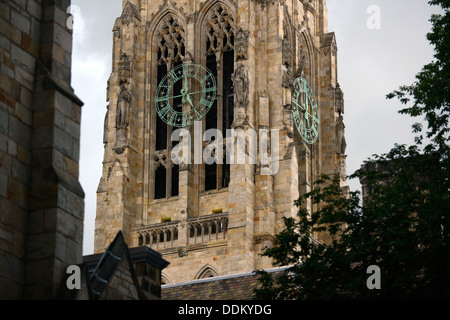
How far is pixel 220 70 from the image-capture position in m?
69.0

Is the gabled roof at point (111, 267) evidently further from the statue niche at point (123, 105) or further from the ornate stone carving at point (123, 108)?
the ornate stone carving at point (123, 108)

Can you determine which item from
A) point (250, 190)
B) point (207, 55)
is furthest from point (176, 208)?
point (207, 55)

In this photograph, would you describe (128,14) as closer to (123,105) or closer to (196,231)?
(123,105)

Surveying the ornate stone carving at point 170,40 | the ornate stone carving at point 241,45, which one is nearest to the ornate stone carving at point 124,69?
the ornate stone carving at point 170,40

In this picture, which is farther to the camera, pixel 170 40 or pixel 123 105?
pixel 170 40

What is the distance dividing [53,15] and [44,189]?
3.12 m

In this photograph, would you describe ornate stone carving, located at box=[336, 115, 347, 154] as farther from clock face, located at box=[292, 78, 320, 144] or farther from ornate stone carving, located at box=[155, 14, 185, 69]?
ornate stone carving, located at box=[155, 14, 185, 69]

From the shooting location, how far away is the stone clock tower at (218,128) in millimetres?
64500

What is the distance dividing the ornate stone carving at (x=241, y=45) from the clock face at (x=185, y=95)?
8.82ft

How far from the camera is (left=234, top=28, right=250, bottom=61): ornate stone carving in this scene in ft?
219

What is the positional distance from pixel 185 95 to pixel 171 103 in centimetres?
113

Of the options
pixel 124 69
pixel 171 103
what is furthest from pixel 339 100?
pixel 124 69

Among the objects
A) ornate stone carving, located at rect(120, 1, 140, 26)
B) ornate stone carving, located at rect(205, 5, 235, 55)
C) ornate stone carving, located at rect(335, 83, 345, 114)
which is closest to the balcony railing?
ornate stone carving, located at rect(205, 5, 235, 55)
